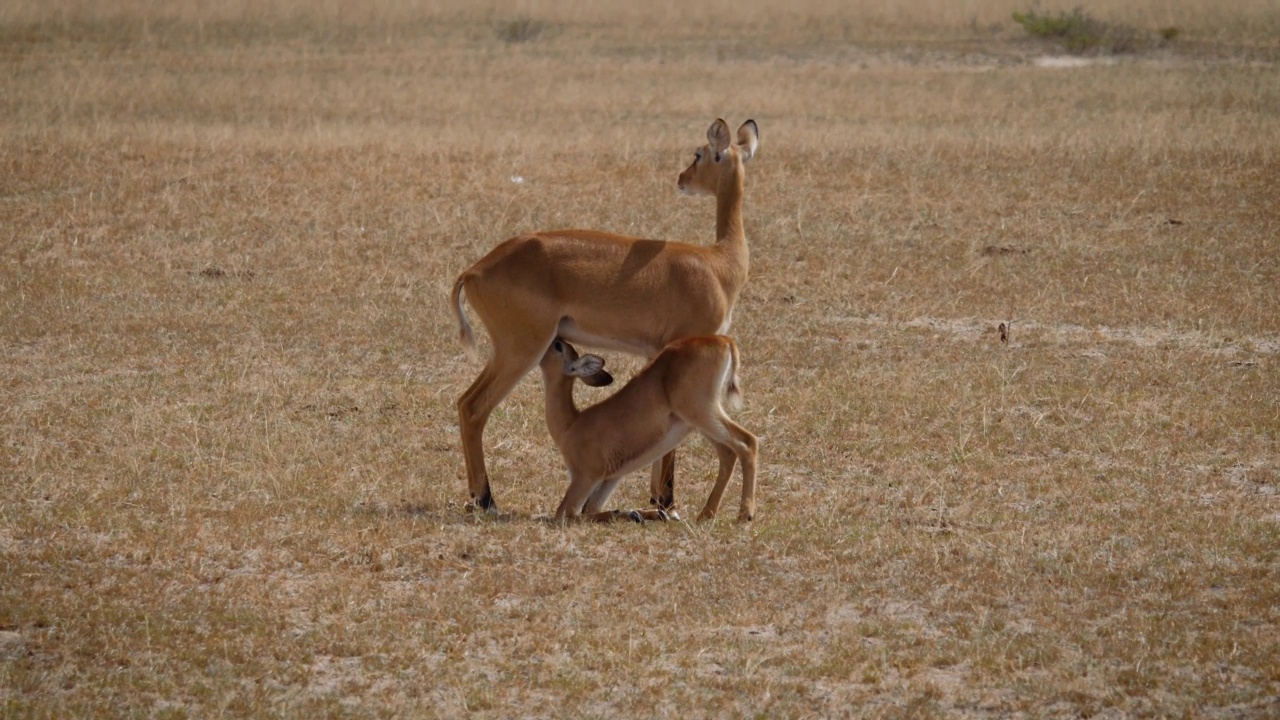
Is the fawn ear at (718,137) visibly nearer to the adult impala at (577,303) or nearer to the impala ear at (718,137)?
the impala ear at (718,137)

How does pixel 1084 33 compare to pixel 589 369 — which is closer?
pixel 589 369

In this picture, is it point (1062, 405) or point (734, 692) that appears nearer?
point (734, 692)

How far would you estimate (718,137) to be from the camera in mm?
7906

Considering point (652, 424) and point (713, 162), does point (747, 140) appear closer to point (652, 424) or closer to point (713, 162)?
point (713, 162)

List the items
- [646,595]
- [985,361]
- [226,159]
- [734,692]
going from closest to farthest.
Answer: [734,692]
[646,595]
[985,361]
[226,159]

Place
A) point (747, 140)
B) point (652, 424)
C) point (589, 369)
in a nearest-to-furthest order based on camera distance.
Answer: point (652, 424) < point (589, 369) < point (747, 140)

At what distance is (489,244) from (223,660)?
24.5ft

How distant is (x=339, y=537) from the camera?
21.0 ft

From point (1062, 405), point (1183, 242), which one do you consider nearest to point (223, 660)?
point (1062, 405)

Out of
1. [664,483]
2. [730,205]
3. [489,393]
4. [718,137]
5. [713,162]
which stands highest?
[718,137]

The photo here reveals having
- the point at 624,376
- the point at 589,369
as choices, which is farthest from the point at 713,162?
the point at 624,376

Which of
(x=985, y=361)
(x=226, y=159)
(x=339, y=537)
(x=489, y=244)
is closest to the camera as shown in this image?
(x=339, y=537)

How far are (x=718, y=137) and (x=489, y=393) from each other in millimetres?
1866

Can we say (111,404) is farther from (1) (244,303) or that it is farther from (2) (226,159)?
(2) (226,159)
